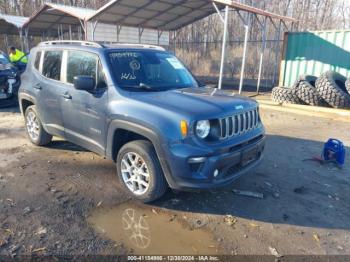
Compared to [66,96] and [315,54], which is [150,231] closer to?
[66,96]

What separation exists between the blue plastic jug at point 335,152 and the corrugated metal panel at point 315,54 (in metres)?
7.30

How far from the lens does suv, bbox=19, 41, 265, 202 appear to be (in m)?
3.46

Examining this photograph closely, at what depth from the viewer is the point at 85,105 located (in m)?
4.46

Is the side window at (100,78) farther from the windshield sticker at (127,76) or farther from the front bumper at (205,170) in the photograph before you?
the front bumper at (205,170)

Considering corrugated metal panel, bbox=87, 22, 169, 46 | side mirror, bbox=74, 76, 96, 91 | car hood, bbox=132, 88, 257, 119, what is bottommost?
car hood, bbox=132, 88, 257, 119

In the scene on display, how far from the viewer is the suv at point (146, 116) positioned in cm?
346

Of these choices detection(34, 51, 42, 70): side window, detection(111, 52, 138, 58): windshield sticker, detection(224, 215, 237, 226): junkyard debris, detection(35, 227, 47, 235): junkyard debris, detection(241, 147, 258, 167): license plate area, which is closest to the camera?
detection(35, 227, 47, 235): junkyard debris

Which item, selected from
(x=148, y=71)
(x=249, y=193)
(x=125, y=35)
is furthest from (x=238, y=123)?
(x=125, y=35)

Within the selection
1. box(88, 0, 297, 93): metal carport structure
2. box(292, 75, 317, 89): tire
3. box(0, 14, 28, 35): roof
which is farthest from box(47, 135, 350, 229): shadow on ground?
box(0, 14, 28, 35): roof

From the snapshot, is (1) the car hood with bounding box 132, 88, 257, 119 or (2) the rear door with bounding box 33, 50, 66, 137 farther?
(2) the rear door with bounding box 33, 50, 66, 137

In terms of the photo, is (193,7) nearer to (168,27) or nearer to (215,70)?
(168,27)

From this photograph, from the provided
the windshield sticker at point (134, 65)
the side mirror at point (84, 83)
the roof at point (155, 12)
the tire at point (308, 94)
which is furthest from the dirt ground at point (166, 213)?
the roof at point (155, 12)

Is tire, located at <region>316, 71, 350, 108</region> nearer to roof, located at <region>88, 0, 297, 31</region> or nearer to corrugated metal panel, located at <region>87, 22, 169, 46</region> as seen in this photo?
roof, located at <region>88, 0, 297, 31</region>

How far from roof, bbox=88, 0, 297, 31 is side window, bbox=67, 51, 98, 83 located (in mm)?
8604
